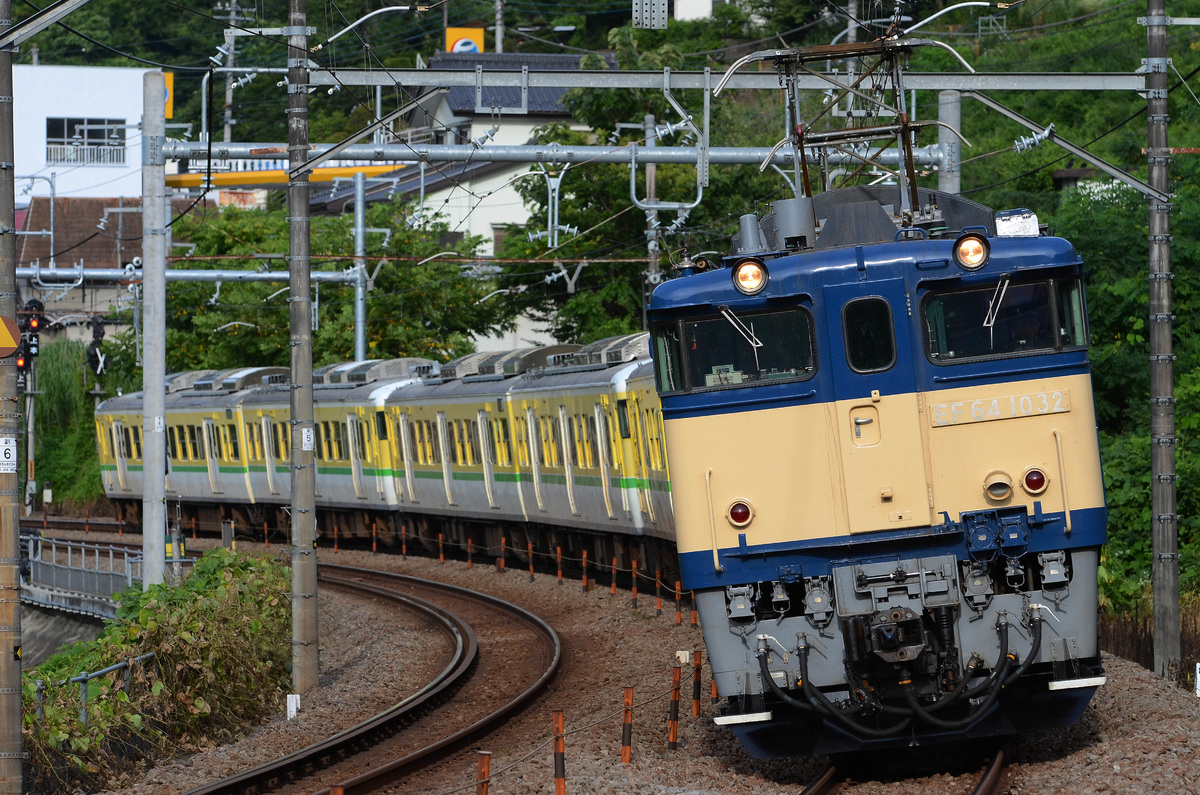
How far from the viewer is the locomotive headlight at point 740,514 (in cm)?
1022

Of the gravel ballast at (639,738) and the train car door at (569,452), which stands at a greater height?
the train car door at (569,452)

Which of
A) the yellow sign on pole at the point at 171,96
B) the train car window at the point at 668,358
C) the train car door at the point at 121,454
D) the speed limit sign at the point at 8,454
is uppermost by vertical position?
the yellow sign on pole at the point at 171,96

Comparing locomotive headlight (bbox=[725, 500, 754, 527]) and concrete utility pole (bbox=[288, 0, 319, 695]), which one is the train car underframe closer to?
concrete utility pole (bbox=[288, 0, 319, 695])

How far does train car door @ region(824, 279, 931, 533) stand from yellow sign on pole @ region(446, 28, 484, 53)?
58561mm

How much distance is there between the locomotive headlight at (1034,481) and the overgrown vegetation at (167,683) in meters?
7.99

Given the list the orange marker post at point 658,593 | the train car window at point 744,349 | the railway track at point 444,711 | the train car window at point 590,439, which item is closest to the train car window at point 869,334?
the train car window at point 744,349

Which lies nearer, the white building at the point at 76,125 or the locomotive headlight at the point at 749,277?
the locomotive headlight at the point at 749,277

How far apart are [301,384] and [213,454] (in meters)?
22.9

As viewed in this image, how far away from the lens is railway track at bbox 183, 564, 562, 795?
12.4m

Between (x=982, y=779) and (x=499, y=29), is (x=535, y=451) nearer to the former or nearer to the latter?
(x=982, y=779)

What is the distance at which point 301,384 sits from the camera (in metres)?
16.1

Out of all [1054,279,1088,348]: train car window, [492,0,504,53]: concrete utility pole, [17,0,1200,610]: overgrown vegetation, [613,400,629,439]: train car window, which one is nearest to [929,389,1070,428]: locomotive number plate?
[1054,279,1088,348]: train car window

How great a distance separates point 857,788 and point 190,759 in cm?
627

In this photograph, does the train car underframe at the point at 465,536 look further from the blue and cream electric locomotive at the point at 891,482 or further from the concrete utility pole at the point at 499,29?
the concrete utility pole at the point at 499,29
